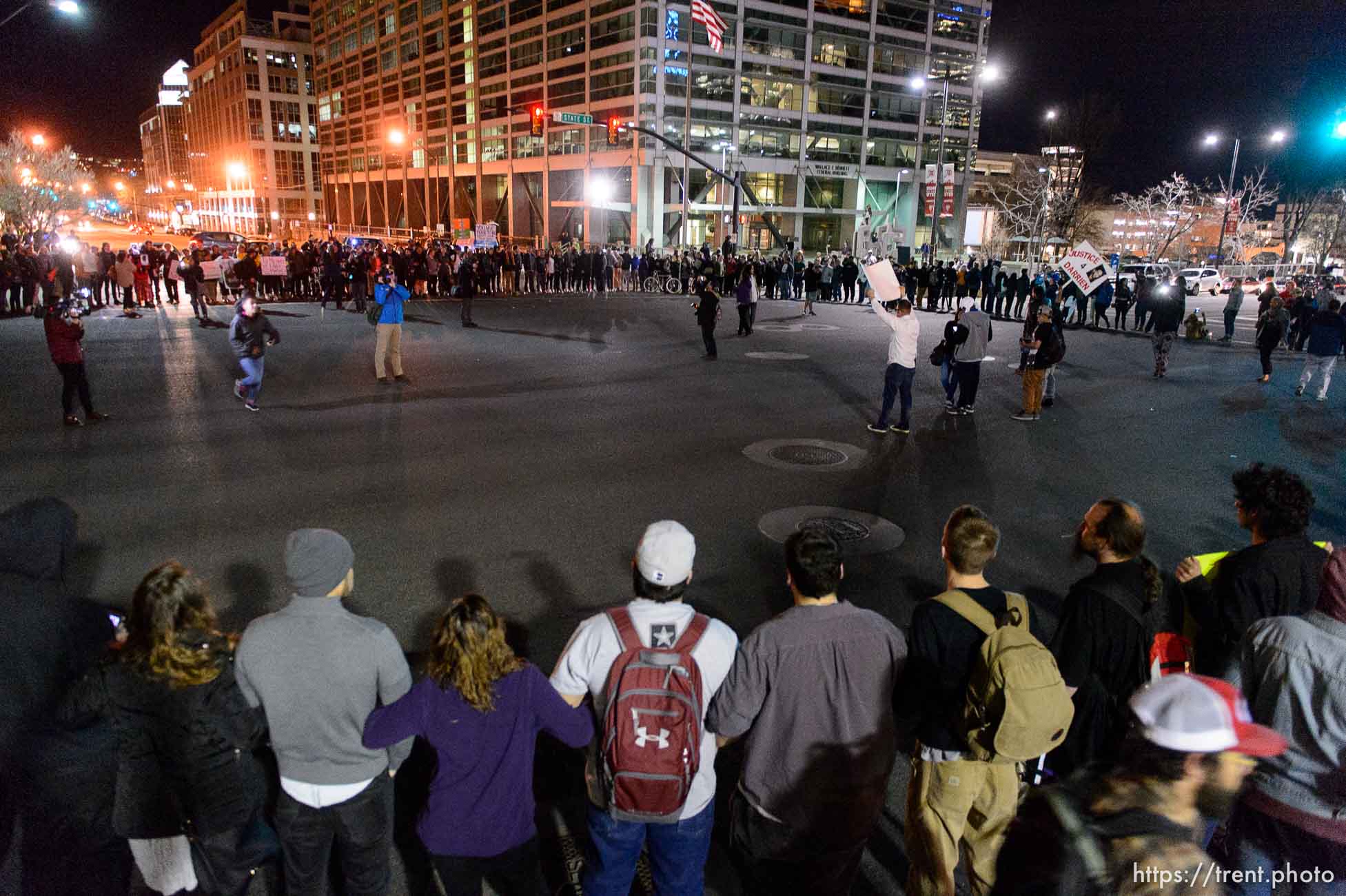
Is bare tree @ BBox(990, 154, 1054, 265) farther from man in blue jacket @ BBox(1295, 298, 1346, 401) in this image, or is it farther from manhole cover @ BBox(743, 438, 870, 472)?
manhole cover @ BBox(743, 438, 870, 472)

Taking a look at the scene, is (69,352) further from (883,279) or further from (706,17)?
(706,17)

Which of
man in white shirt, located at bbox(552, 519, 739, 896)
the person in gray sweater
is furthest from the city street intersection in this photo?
the person in gray sweater

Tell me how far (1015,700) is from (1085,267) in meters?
16.3

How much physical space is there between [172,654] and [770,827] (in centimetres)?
217

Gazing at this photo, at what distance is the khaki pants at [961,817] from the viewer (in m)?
2.90

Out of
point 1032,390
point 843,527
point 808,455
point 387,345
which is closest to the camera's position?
point 843,527

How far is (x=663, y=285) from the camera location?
35.9 m

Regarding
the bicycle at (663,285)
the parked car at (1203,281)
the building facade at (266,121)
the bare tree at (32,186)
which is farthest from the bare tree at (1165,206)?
the building facade at (266,121)

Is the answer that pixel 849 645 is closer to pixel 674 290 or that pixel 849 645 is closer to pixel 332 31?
pixel 674 290

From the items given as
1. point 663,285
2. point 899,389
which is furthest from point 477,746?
point 663,285

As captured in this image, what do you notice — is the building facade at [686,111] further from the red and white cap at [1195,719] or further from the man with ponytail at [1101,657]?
the red and white cap at [1195,719]

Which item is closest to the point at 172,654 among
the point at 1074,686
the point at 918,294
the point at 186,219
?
the point at 1074,686

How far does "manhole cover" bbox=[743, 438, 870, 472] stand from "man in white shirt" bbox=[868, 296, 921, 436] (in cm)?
117

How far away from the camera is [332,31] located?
4055 inches
